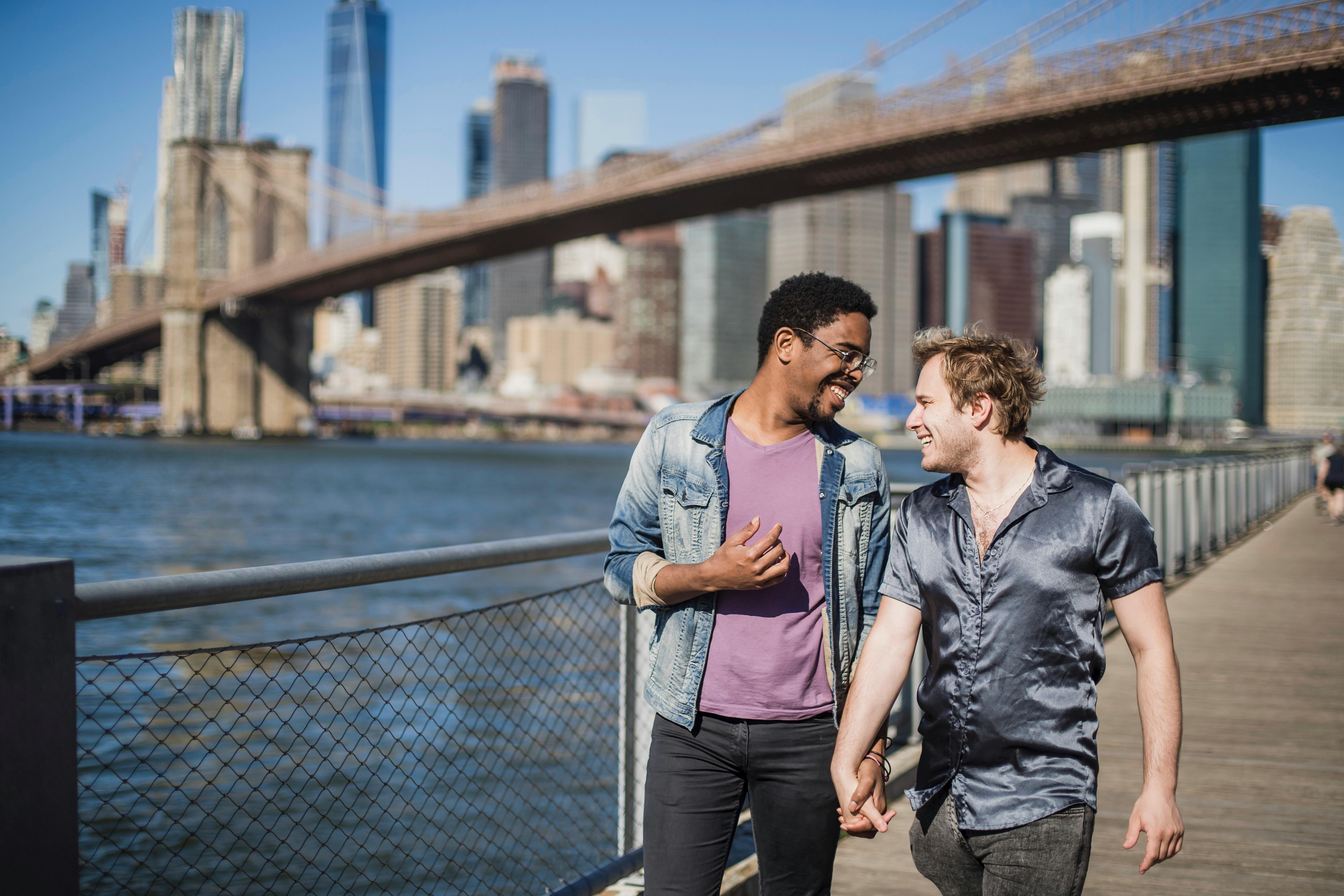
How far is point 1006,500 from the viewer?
1.79m

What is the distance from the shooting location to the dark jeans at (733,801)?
195 centimetres

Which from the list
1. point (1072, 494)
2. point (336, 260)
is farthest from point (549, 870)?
point (336, 260)

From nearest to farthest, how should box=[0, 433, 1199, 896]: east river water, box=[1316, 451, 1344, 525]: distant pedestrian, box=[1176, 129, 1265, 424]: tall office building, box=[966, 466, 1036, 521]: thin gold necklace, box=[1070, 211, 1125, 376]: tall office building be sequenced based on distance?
Result: 1. box=[966, 466, 1036, 521]: thin gold necklace
2. box=[0, 433, 1199, 896]: east river water
3. box=[1316, 451, 1344, 525]: distant pedestrian
4. box=[1176, 129, 1265, 424]: tall office building
5. box=[1070, 211, 1125, 376]: tall office building

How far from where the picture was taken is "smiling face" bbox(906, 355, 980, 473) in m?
1.81

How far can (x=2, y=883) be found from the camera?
1.48 metres

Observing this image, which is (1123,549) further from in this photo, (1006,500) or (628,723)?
(628,723)

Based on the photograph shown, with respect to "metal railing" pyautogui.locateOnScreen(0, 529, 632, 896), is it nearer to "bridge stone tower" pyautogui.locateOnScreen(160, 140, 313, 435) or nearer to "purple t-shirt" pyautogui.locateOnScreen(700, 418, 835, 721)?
"purple t-shirt" pyautogui.locateOnScreen(700, 418, 835, 721)

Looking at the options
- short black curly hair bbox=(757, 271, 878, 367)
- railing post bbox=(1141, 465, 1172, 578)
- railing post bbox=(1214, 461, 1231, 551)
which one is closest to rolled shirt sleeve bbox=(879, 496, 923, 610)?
short black curly hair bbox=(757, 271, 878, 367)

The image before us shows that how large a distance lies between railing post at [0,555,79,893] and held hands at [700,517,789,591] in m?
0.86

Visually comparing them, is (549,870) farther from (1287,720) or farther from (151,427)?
(151,427)

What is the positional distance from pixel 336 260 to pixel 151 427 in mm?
26299

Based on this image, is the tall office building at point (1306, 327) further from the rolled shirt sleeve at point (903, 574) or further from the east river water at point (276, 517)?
the rolled shirt sleeve at point (903, 574)

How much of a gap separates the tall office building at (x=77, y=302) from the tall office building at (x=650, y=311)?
119149 millimetres

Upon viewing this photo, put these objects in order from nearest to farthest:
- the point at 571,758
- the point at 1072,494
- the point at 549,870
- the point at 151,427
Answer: the point at 1072,494 < the point at 549,870 < the point at 571,758 < the point at 151,427
